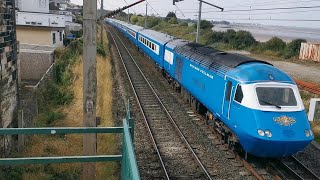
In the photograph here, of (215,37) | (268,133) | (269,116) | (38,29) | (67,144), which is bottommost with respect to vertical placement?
(67,144)

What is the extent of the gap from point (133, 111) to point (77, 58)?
12582 millimetres

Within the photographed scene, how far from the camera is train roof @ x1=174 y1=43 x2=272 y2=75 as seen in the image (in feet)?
38.5

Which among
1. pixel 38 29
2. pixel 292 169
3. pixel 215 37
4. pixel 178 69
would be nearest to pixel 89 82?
pixel 292 169

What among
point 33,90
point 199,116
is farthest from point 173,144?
point 33,90

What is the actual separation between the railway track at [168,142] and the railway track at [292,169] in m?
2.23

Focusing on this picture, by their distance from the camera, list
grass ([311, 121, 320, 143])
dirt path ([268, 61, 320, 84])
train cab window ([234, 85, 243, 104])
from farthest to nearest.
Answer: dirt path ([268, 61, 320, 84])
grass ([311, 121, 320, 143])
train cab window ([234, 85, 243, 104])

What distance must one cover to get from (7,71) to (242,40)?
41616mm

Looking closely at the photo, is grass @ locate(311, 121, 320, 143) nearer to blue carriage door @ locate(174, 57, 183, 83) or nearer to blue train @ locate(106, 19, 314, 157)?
blue train @ locate(106, 19, 314, 157)

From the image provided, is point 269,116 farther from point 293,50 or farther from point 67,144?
point 293,50

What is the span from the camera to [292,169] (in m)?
A: 10.5

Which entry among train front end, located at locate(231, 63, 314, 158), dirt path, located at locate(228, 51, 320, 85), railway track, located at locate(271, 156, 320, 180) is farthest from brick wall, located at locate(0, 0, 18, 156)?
dirt path, located at locate(228, 51, 320, 85)

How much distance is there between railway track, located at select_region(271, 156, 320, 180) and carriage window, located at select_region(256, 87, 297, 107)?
187 centimetres

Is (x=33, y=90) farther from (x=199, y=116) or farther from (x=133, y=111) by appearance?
(x=199, y=116)

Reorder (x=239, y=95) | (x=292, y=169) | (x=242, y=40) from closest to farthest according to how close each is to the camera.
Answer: (x=239, y=95) → (x=292, y=169) → (x=242, y=40)
